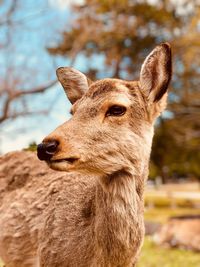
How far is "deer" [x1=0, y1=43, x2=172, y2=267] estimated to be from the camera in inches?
113

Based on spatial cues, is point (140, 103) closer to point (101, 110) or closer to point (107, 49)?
point (101, 110)

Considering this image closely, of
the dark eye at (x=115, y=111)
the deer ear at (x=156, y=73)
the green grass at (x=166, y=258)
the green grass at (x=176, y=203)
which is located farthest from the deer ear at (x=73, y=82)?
the green grass at (x=176, y=203)

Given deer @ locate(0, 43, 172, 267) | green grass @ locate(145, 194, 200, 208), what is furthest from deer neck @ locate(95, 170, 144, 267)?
green grass @ locate(145, 194, 200, 208)

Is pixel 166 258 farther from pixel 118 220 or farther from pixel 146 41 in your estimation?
pixel 146 41

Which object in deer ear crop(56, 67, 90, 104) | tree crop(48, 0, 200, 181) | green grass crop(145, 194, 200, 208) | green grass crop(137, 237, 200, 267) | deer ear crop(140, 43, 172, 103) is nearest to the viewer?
deer ear crop(140, 43, 172, 103)

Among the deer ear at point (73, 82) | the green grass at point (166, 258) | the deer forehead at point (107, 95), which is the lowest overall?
the green grass at point (166, 258)

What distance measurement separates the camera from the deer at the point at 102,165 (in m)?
2.87

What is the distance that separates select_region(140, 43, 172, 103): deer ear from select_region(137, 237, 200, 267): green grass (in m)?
7.11

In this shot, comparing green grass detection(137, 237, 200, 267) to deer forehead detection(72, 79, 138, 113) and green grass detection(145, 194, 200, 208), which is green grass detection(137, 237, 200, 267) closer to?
deer forehead detection(72, 79, 138, 113)

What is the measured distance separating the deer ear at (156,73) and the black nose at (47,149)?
951mm

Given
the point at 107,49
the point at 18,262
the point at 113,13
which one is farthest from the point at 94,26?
the point at 18,262

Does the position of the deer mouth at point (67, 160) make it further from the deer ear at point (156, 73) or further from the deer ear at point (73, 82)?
the deer ear at point (73, 82)

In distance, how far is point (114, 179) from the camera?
3.10 m

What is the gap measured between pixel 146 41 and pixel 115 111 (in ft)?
67.6
